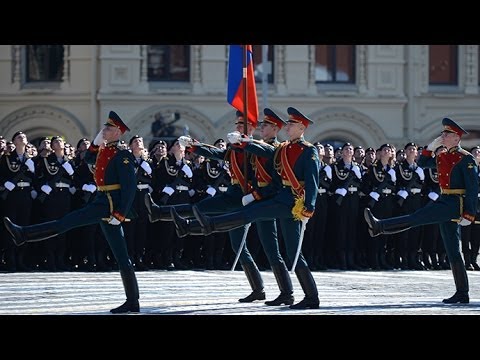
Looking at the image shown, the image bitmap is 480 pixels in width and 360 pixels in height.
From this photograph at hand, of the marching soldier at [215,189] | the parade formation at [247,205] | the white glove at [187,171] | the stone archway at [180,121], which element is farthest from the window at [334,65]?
the white glove at [187,171]

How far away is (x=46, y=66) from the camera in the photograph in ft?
114

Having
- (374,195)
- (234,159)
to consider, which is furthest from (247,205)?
(374,195)

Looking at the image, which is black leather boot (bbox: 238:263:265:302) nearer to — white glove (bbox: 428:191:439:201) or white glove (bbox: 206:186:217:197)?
white glove (bbox: 206:186:217:197)

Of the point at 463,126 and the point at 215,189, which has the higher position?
the point at 463,126

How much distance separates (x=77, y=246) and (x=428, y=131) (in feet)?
59.2

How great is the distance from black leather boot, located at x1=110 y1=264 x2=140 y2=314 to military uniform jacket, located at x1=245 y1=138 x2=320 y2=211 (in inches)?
60.3

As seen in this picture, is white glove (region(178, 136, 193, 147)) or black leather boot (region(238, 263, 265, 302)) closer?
white glove (region(178, 136, 193, 147))

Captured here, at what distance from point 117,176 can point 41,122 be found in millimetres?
21671

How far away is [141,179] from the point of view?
18547 millimetres

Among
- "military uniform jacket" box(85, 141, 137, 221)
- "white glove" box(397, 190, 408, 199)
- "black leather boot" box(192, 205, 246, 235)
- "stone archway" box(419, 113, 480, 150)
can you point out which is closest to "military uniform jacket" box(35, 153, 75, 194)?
"white glove" box(397, 190, 408, 199)

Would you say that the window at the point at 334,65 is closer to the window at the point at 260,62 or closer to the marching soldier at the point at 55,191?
the window at the point at 260,62

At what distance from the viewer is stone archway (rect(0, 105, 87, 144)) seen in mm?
33819

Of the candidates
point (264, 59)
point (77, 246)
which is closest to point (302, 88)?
point (264, 59)

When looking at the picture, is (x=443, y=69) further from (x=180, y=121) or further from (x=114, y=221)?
(x=114, y=221)
